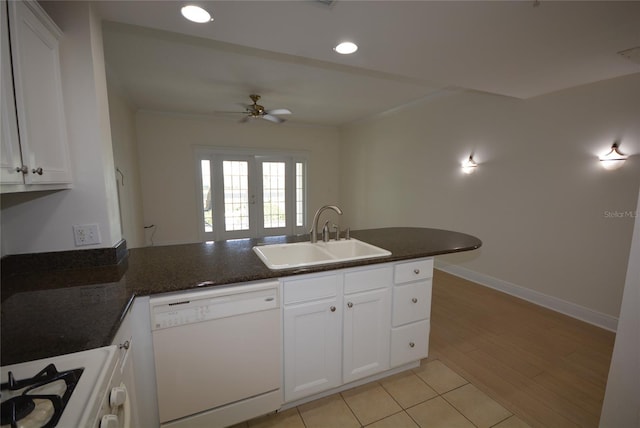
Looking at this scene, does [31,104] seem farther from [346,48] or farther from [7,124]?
[346,48]

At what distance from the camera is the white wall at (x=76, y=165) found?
142cm

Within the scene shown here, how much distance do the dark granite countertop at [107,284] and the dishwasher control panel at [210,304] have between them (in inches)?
1.9

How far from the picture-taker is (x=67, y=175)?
140 centimetres

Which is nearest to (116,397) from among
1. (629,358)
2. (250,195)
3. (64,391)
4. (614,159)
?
(64,391)

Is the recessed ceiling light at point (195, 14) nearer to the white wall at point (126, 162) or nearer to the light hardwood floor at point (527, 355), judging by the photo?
the white wall at point (126, 162)

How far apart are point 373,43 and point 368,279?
1.60 m

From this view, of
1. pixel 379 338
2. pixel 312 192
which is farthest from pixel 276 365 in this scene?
pixel 312 192

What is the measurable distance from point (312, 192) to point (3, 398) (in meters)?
5.73

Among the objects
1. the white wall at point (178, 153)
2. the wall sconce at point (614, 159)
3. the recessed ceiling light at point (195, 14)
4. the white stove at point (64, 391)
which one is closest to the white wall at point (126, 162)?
the white wall at point (178, 153)

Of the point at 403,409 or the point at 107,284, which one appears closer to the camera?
the point at 107,284

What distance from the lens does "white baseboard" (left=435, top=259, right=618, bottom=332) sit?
8.49 feet

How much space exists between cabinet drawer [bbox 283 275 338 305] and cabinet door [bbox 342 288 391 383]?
5.5 inches

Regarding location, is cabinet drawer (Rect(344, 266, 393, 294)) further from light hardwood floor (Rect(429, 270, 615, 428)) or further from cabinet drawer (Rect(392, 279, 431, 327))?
light hardwood floor (Rect(429, 270, 615, 428))

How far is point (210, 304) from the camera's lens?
132 centimetres
